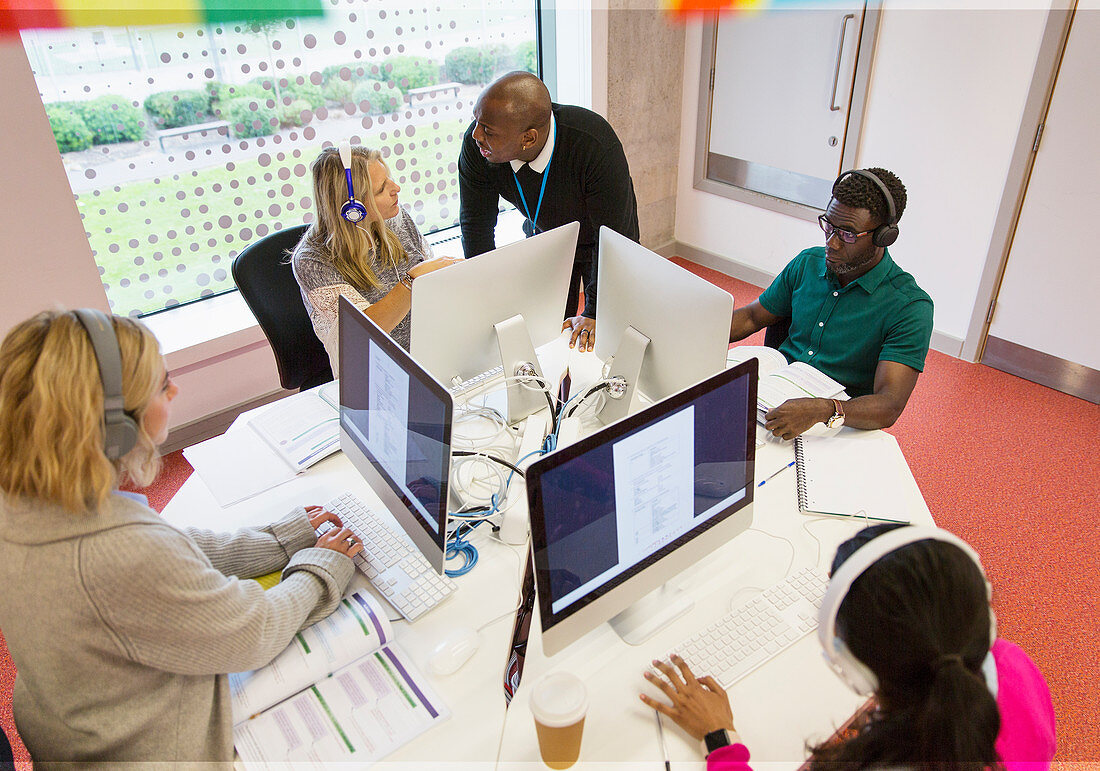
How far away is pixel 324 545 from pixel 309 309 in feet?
3.28

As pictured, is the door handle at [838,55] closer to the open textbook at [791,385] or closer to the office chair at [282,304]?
the open textbook at [791,385]

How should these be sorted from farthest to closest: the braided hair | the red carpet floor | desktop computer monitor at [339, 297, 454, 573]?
the red carpet floor < desktop computer monitor at [339, 297, 454, 573] < the braided hair

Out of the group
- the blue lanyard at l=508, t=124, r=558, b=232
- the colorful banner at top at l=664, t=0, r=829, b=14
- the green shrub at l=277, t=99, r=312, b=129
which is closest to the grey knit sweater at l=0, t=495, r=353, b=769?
the blue lanyard at l=508, t=124, r=558, b=232

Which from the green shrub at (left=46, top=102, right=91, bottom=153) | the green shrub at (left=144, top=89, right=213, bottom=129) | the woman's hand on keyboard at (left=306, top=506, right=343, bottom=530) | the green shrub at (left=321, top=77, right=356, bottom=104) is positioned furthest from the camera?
the green shrub at (left=321, top=77, right=356, bottom=104)

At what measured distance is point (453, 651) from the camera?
132cm

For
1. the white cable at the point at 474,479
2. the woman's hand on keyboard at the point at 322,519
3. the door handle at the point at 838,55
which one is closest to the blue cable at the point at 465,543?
the white cable at the point at 474,479

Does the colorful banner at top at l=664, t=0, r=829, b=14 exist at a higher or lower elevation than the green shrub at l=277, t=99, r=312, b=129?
higher

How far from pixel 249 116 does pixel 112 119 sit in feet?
1.57

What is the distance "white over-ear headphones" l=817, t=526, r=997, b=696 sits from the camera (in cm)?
93

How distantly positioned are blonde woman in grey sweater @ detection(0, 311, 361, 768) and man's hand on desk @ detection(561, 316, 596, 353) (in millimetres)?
1238

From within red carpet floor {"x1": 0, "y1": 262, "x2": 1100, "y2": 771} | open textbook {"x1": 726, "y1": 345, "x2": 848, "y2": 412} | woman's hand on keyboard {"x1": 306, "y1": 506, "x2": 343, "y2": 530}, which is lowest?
red carpet floor {"x1": 0, "y1": 262, "x2": 1100, "y2": 771}

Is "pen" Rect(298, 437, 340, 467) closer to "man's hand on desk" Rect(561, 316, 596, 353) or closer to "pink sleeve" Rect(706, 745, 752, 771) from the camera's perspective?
"man's hand on desk" Rect(561, 316, 596, 353)

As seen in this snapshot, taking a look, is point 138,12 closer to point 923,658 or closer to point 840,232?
point 840,232

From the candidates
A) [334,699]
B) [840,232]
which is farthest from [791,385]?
[334,699]
